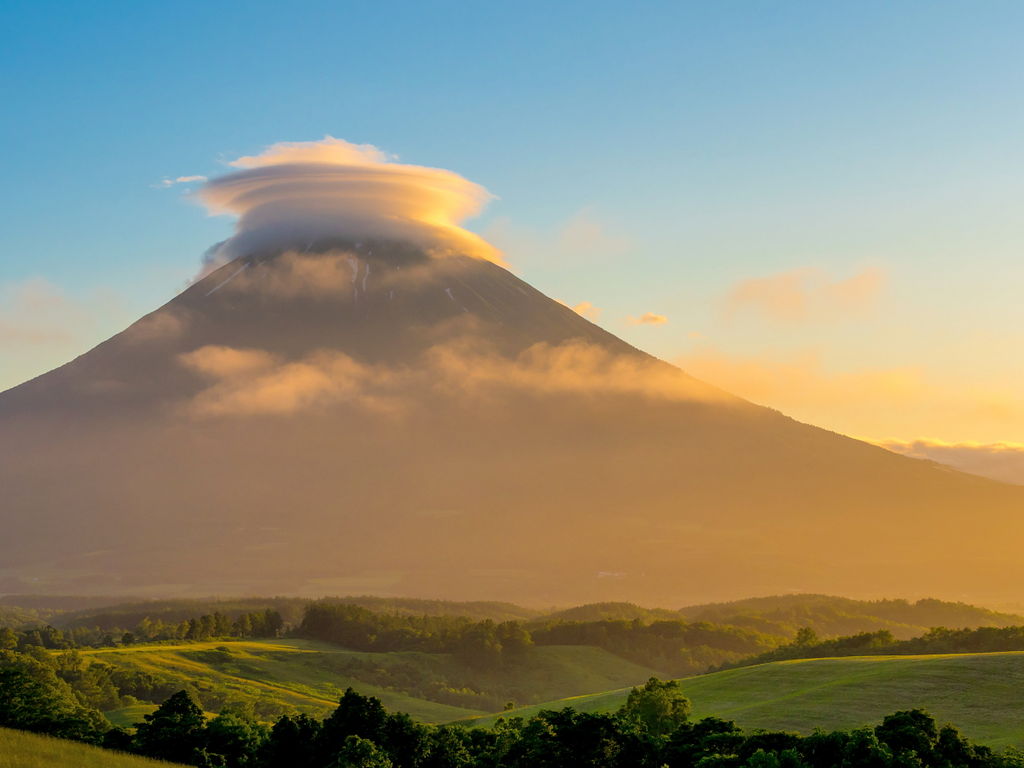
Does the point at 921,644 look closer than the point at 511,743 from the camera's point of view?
No

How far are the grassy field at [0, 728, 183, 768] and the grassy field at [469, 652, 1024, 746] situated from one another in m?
46.2

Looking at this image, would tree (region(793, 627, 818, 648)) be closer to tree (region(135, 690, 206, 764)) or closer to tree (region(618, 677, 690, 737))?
tree (region(618, 677, 690, 737))

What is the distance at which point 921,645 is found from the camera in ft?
376

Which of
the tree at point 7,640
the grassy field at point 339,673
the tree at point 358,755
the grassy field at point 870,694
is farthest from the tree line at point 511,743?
the tree at point 7,640

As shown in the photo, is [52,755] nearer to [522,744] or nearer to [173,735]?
[173,735]

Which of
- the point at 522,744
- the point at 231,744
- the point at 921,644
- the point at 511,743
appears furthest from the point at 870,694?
the point at 231,744

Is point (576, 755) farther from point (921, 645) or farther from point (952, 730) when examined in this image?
point (921, 645)

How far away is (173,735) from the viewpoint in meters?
56.8

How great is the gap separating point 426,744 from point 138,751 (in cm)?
1409

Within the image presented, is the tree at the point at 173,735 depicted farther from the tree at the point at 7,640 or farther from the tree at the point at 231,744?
the tree at the point at 7,640

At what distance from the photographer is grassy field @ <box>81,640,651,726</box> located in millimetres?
140000

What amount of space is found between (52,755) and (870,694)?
62.0m

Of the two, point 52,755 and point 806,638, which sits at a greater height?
point 52,755

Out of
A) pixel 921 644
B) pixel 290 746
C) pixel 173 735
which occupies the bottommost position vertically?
pixel 173 735
